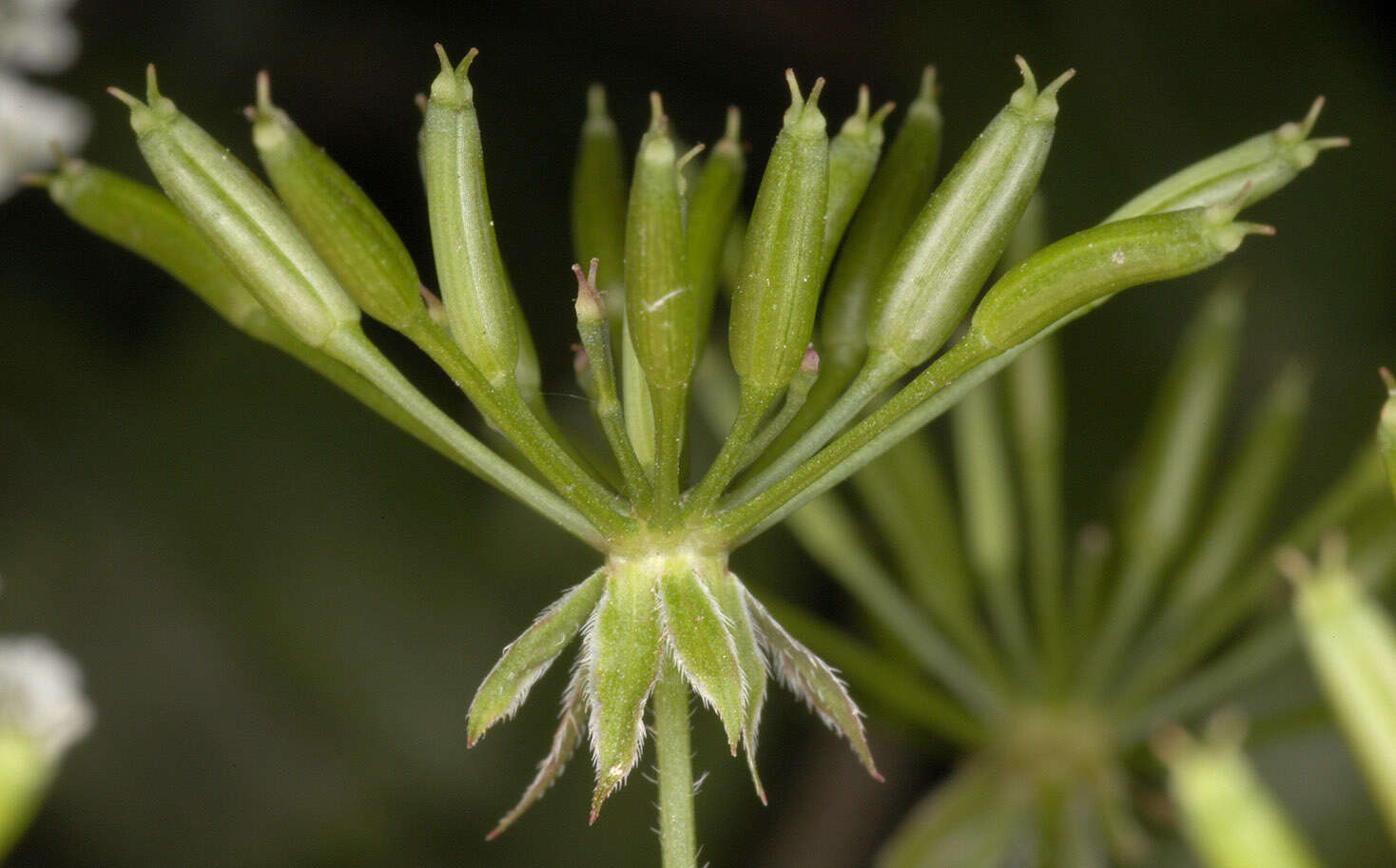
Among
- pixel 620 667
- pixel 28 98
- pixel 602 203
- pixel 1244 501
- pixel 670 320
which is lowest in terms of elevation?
pixel 620 667

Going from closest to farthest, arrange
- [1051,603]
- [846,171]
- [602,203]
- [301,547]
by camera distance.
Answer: [846,171]
[602,203]
[1051,603]
[301,547]

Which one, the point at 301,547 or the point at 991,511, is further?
the point at 301,547

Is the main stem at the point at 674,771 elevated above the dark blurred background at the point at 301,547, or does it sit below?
below

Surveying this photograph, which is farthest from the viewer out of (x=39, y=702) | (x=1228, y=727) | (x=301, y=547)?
(x=301, y=547)

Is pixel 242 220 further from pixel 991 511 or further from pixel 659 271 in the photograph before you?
pixel 991 511

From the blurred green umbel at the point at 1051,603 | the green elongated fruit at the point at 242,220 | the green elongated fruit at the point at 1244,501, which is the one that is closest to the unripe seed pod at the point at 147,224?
the green elongated fruit at the point at 242,220

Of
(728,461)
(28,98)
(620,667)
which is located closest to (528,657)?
(620,667)

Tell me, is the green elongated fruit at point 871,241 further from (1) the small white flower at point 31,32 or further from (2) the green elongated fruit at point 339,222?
(1) the small white flower at point 31,32
